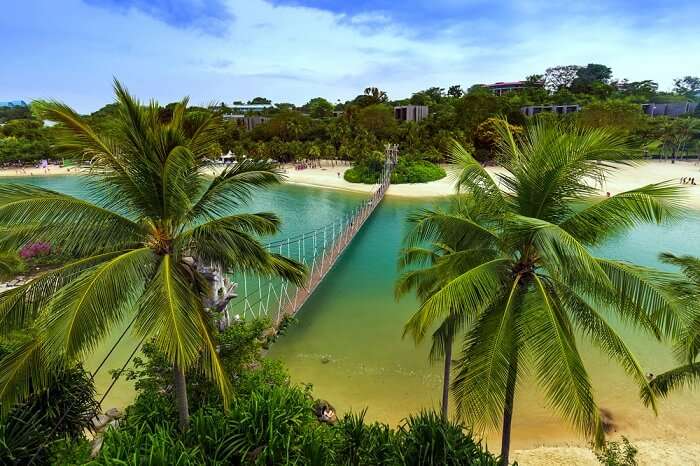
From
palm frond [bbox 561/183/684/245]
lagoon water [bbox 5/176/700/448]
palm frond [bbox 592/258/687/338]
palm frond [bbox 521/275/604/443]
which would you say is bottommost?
lagoon water [bbox 5/176/700/448]

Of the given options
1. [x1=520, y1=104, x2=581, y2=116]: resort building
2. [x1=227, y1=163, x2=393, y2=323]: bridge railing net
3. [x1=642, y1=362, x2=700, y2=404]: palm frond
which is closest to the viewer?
[x1=642, y1=362, x2=700, y2=404]: palm frond

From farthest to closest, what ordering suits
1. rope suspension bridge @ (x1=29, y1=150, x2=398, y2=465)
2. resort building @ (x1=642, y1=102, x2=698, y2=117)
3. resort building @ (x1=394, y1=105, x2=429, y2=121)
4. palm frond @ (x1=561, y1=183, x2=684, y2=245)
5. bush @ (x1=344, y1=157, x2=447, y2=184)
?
resort building @ (x1=394, y1=105, x2=429, y2=121) < resort building @ (x1=642, y1=102, x2=698, y2=117) < bush @ (x1=344, y1=157, x2=447, y2=184) < rope suspension bridge @ (x1=29, y1=150, x2=398, y2=465) < palm frond @ (x1=561, y1=183, x2=684, y2=245)

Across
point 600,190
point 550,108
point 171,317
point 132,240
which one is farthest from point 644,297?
point 550,108

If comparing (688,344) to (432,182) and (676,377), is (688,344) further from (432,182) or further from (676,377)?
(432,182)

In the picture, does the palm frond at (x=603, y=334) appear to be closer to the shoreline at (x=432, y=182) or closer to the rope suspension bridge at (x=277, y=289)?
the rope suspension bridge at (x=277, y=289)

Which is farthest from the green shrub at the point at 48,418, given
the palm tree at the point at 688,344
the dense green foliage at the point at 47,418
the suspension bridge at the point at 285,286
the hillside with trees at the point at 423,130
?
the hillside with trees at the point at 423,130

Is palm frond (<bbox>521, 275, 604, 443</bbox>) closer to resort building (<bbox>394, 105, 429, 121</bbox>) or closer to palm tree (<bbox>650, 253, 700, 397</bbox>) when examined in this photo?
palm tree (<bbox>650, 253, 700, 397</bbox>)

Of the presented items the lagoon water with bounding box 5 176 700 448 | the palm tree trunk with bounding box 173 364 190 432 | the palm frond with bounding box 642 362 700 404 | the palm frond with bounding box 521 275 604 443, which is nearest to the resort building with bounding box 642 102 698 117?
the lagoon water with bounding box 5 176 700 448
